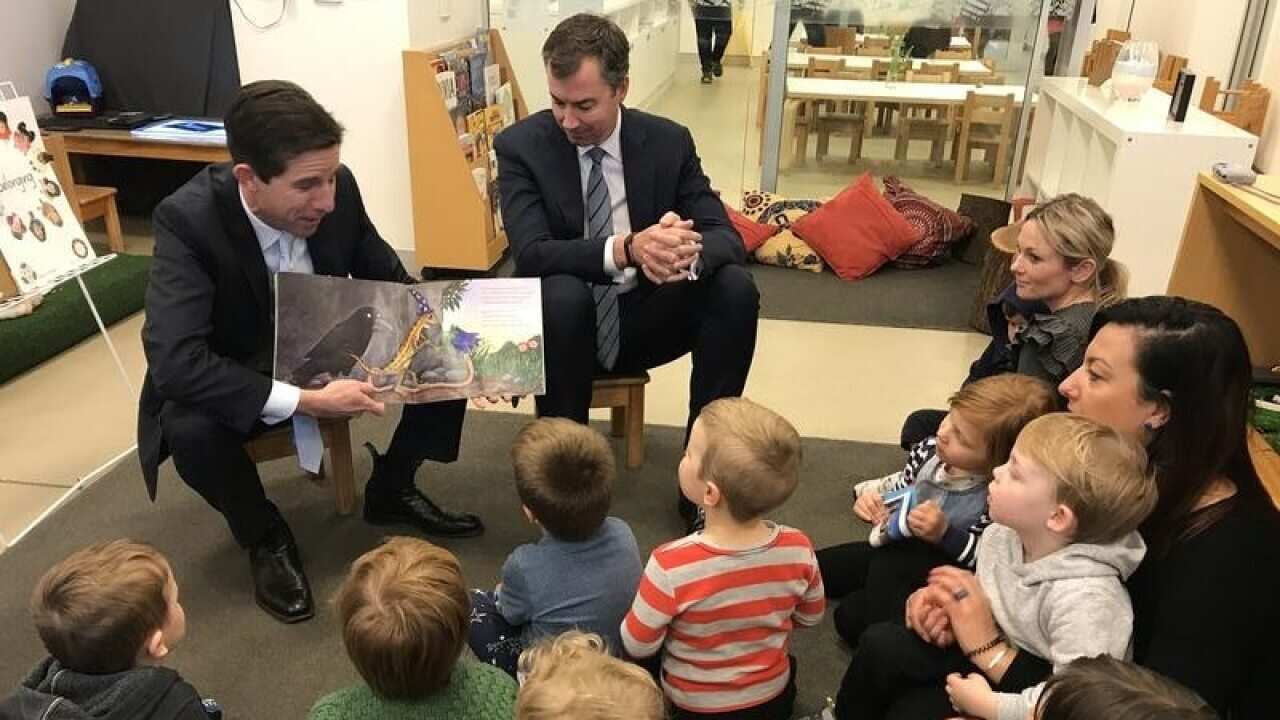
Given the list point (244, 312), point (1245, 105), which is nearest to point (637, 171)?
point (244, 312)

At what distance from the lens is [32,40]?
421 centimetres

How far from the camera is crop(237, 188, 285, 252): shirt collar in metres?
2.02

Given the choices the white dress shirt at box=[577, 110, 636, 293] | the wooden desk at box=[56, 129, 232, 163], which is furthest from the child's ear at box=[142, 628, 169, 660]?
the wooden desk at box=[56, 129, 232, 163]

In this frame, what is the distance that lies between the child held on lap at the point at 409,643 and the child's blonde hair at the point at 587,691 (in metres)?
0.20

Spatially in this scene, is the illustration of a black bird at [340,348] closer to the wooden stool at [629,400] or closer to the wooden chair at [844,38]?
the wooden stool at [629,400]

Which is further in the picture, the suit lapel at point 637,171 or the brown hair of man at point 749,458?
the suit lapel at point 637,171

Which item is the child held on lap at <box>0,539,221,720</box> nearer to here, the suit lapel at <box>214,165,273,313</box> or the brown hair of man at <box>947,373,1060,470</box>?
the suit lapel at <box>214,165,273,313</box>

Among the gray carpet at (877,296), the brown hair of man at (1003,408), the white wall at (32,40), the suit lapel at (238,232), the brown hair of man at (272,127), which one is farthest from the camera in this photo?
the white wall at (32,40)

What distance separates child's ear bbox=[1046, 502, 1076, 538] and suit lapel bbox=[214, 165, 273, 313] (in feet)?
5.39

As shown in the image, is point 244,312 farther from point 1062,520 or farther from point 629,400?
point 1062,520

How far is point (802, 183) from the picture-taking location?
17.6 feet

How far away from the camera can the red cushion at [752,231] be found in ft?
14.5

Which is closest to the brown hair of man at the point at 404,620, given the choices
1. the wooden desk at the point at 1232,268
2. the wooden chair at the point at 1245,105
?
the wooden desk at the point at 1232,268

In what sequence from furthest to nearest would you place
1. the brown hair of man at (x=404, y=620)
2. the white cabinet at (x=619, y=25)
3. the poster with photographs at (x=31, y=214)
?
1. the white cabinet at (x=619, y=25)
2. the poster with photographs at (x=31, y=214)
3. the brown hair of man at (x=404, y=620)
